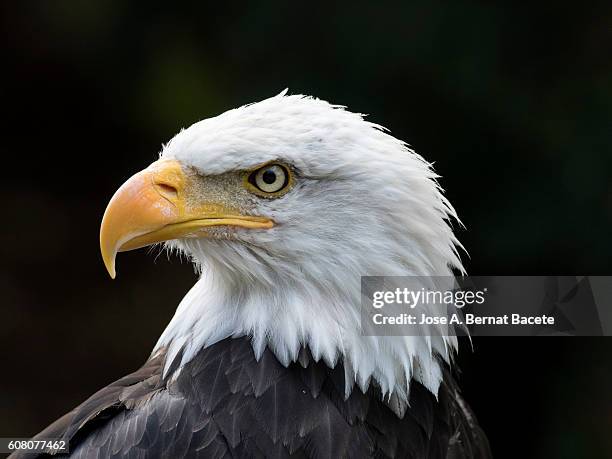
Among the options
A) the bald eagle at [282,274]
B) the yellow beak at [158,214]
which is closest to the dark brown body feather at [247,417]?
the bald eagle at [282,274]

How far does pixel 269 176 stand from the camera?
96.7 inches

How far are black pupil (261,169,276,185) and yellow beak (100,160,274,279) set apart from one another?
0.12 metres

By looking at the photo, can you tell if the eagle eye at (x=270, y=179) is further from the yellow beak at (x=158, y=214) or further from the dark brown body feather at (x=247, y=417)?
the dark brown body feather at (x=247, y=417)

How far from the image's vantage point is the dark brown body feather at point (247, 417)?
239 centimetres

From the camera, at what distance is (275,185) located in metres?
2.47

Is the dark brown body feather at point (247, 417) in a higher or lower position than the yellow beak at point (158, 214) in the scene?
lower

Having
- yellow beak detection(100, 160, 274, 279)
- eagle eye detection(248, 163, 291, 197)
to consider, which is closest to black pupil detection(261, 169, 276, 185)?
eagle eye detection(248, 163, 291, 197)

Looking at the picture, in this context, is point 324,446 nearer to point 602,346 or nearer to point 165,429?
point 165,429

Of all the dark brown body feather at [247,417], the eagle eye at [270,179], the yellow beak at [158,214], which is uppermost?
the eagle eye at [270,179]

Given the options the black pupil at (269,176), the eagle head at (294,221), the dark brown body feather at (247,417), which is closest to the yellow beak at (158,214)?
the eagle head at (294,221)

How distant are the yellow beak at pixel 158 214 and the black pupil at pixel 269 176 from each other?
119 millimetres

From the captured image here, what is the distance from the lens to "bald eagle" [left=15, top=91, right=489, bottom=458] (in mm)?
2416

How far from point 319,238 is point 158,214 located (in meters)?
0.47

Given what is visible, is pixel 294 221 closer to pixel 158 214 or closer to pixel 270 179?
pixel 270 179
